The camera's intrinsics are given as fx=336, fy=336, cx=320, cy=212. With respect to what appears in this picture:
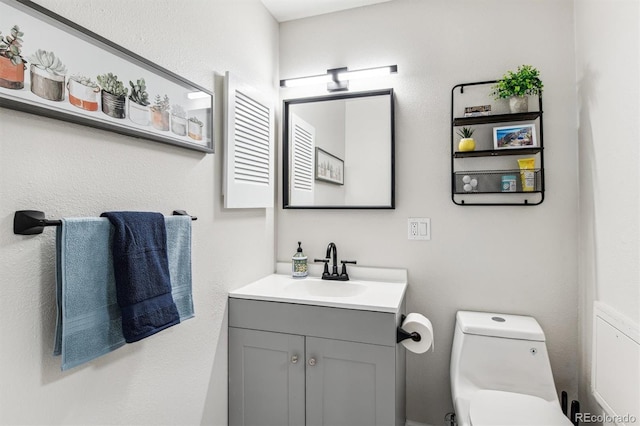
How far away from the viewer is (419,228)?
196cm

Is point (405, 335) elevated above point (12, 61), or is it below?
below

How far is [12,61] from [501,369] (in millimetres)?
2063

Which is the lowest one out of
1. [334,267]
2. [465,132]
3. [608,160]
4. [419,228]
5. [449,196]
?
[334,267]

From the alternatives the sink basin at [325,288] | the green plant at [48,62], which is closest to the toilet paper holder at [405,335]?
the sink basin at [325,288]

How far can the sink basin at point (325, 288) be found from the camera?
1.91 meters

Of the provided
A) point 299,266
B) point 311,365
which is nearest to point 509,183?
point 299,266

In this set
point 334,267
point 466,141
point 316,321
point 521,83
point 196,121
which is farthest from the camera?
point 334,267

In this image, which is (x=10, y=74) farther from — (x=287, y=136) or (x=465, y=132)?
(x=465, y=132)

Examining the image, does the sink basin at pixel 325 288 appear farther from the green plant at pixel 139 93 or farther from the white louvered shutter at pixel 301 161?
the green plant at pixel 139 93

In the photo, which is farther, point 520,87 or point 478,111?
point 478,111

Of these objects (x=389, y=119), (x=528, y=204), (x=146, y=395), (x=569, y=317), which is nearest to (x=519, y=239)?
(x=528, y=204)

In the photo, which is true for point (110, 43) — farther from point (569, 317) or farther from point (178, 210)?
point (569, 317)

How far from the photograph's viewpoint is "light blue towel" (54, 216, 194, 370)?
0.88 m

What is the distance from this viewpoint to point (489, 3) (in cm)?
186
